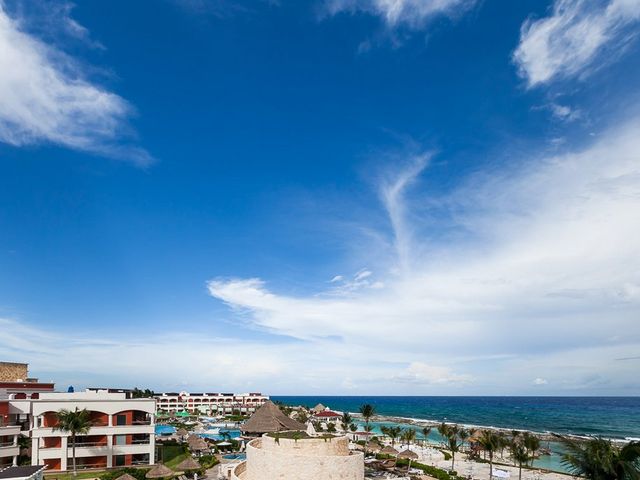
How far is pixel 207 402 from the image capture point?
467 feet

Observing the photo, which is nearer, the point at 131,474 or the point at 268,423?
the point at 131,474

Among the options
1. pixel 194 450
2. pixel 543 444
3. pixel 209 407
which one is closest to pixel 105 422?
pixel 194 450

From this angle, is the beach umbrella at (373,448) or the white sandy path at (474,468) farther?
the beach umbrella at (373,448)

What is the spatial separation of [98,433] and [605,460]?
43.9 meters

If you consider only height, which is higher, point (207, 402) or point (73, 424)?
point (73, 424)

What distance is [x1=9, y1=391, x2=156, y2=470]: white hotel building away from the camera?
4359 centimetres

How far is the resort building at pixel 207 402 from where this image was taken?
13138cm

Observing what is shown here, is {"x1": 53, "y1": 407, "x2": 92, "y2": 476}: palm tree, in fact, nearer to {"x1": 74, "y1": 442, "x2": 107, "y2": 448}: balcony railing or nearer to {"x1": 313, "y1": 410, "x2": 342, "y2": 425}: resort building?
{"x1": 74, "y1": 442, "x2": 107, "y2": 448}: balcony railing

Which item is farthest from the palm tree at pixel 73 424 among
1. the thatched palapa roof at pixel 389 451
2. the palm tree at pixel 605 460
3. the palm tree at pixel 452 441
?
the palm tree at pixel 605 460

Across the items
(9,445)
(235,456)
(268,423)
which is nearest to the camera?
(9,445)

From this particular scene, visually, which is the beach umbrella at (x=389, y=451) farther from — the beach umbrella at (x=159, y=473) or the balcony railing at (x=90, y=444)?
the balcony railing at (x=90, y=444)

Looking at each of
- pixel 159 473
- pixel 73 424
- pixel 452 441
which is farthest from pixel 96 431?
pixel 452 441

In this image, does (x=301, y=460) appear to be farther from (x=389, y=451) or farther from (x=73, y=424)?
(x=389, y=451)

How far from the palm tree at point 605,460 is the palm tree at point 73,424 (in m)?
39.9
